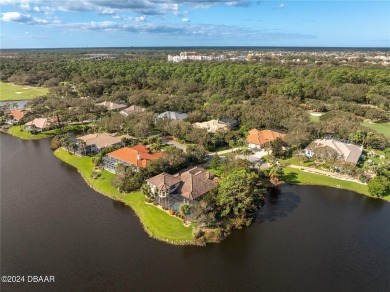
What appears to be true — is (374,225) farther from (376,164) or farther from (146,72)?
(146,72)

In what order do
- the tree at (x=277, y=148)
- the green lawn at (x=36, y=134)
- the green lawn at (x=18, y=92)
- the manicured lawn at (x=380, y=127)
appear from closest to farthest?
the tree at (x=277, y=148), the green lawn at (x=36, y=134), the manicured lawn at (x=380, y=127), the green lawn at (x=18, y=92)

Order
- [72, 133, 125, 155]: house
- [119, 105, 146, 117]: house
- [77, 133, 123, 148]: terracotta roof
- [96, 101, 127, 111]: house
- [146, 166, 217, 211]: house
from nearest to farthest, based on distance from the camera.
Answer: [146, 166, 217, 211]: house, [72, 133, 125, 155]: house, [77, 133, 123, 148]: terracotta roof, [119, 105, 146, 117]: house, [96, 101, 127, 111]: house

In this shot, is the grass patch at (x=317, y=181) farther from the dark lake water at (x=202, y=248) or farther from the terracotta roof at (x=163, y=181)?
the terracotta roof at (x=163, y=181)

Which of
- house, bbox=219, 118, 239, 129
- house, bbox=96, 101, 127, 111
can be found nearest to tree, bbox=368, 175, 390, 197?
house, bbox=219, 118, 239, 129

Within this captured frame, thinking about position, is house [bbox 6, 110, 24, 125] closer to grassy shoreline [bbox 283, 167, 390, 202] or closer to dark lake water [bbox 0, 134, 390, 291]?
dark lake water [bbox 0, 134, 390, 291]

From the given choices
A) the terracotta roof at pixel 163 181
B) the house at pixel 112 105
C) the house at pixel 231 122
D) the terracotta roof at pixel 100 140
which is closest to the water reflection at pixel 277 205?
the terracotta roof at pixel 163 181

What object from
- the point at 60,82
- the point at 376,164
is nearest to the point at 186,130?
the point at 376,164
